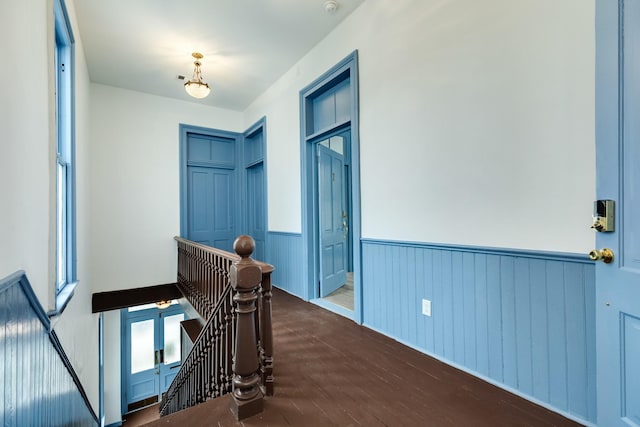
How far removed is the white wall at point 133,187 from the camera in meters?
4.41

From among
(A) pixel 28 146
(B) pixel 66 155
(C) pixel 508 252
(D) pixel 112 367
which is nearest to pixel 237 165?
(B) pixel 66 155

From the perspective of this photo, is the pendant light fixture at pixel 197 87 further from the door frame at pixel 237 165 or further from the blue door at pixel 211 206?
the blue door at pixel 211 206

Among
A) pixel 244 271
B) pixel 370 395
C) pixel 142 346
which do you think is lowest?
pixel 142 346

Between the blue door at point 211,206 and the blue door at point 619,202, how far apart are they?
5.00 meters

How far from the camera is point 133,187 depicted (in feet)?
15.2

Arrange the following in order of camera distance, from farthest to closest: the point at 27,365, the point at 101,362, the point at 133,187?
the point at 101,362 < the point at 133,187 < the point at 27,365

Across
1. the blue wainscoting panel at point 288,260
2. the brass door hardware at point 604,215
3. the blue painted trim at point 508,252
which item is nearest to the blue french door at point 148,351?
the blue wainscoting panel at point 288,260

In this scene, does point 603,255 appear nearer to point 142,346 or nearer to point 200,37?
point 200,37

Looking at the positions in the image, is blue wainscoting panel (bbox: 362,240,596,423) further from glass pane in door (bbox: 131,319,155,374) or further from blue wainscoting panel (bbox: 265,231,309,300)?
glass pane in door (bbox: 131,319,155,374)

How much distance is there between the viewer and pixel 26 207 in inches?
57.2

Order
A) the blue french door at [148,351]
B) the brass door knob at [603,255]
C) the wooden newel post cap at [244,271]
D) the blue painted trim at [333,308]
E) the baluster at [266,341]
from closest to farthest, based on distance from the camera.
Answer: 1. the brass door knob at [603,255]
2. the wooden newel post cap at [244,271]
3. the baluster at [266,341]
4. the blue painted trim at [333,308]
5. the blue french door at [148,351]

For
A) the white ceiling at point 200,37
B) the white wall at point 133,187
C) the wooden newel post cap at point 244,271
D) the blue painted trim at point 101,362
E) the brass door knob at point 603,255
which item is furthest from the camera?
the blue painted trim at point 101,362

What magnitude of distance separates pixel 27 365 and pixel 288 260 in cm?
312

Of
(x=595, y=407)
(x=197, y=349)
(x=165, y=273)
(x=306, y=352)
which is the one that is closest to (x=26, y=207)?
(x=197, y=349)
